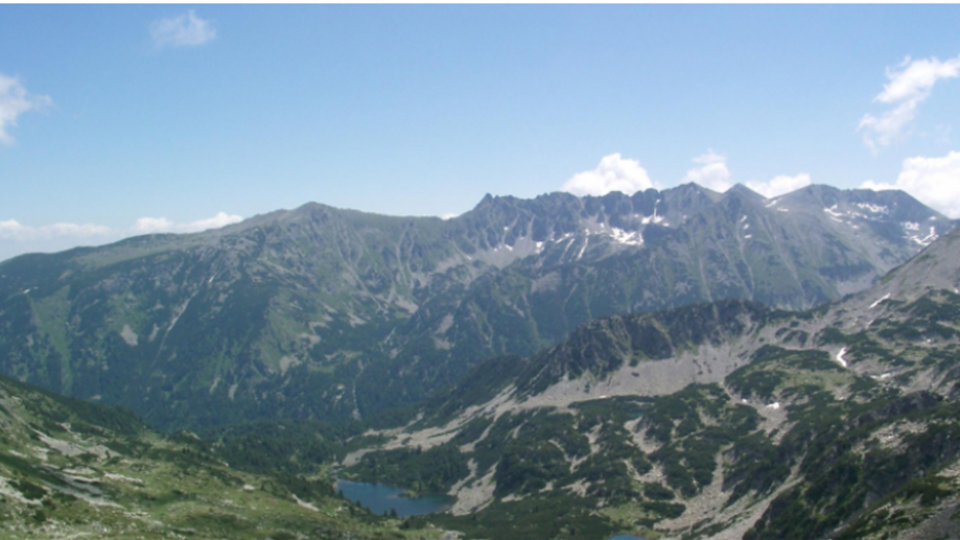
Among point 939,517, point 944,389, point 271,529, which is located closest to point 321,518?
point 271,529

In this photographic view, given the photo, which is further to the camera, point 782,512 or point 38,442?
point 38,442

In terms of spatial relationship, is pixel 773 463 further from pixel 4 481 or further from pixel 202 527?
pixel 4 481

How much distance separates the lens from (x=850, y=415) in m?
197

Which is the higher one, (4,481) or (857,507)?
(4,481)

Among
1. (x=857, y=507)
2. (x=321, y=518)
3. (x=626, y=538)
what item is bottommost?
(x=626, y=538)

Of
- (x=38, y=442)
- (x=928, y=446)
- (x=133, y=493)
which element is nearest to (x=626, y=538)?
(x=928, y=446)

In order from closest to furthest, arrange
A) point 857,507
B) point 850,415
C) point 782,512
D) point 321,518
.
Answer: point 857,507 → point 782,512 → point 321,518 → point 850,415

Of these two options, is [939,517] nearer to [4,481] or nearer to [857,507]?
[857,507]

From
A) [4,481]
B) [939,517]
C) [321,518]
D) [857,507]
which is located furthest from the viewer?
[321,518]

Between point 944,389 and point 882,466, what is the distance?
69.5m

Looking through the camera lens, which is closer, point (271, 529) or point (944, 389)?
point (271, 529)

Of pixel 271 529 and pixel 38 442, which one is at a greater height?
pixel 38 442

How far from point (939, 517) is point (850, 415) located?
11140 cm

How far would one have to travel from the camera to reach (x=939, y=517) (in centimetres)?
9494
